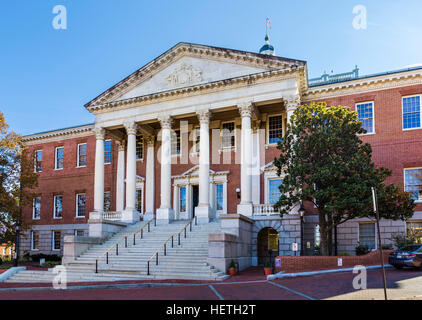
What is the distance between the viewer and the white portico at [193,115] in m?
28.3

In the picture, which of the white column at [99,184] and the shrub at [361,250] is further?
the white column at [99,184]

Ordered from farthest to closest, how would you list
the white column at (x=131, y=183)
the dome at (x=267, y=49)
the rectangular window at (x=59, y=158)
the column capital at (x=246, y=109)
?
the dome at (x=267, y=49), the rectangular window at (x=59, y=158), the white column at (x=131, y=183), the column capital at (x=246, y=109)

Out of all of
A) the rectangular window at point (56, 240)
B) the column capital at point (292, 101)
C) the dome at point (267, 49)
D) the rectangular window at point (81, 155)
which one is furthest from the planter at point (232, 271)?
the dome at point (267, 49)

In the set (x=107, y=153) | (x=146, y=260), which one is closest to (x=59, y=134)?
A: (x=107, y=153)

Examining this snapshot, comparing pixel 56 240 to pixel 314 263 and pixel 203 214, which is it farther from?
pixel 314 263

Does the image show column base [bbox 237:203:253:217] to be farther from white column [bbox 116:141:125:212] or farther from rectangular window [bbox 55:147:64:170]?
rectangular window [bbox 55:147:64:170]

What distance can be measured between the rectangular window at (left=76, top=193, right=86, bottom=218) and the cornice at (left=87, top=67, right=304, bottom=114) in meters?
9.31

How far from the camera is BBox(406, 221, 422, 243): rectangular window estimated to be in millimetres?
25109

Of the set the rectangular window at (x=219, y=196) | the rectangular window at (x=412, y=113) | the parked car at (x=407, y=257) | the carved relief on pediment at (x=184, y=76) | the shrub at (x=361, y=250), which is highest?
the carved relief on pediment at (x=184, y=76)

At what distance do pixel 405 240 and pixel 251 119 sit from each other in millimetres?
12884

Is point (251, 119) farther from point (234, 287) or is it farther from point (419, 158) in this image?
point (234, 287)

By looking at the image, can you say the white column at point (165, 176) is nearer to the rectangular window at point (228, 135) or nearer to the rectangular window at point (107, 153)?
the rectangular window at point (228, 135)

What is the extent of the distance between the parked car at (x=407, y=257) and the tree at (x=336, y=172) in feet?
8.03

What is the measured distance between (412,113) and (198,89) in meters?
14.1
